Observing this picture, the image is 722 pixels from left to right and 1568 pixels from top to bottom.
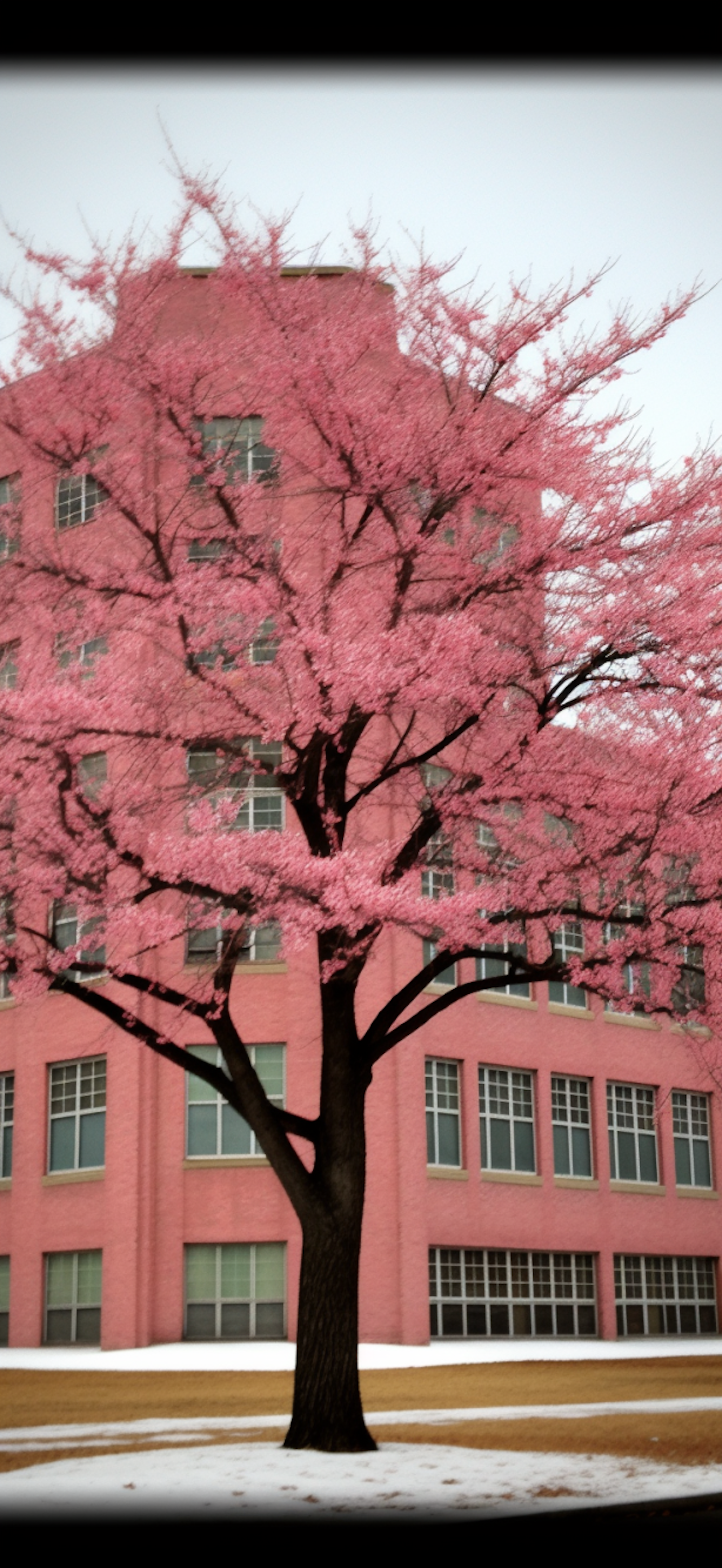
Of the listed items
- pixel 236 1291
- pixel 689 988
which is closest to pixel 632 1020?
pixel 236 1291

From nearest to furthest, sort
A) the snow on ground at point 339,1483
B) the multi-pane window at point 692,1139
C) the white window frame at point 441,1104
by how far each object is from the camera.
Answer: the snow on ground at point 339,1483 < the white window frame at point 441,1104 < the multi-pane window at point 692,1139

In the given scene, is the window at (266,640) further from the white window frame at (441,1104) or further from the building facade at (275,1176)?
the white window frame at (441,1104)

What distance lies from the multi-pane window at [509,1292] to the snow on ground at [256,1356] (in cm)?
45

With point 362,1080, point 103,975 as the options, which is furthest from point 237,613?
point 103,975

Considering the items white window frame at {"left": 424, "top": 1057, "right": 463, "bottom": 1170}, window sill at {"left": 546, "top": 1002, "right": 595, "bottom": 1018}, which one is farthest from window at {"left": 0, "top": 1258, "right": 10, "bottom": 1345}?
window sill at {"left": 546, "top": 1002, "right": 595, "bottom": 1018}

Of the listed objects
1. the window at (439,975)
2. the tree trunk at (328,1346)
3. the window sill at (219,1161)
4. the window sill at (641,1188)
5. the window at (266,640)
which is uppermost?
the window at (439,975)

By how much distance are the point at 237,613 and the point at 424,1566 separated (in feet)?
29.8

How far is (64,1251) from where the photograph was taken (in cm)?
3484

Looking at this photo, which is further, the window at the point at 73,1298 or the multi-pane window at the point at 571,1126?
the multi-pane window at the point at 571,1126

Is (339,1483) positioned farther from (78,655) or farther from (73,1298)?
(73,1298)

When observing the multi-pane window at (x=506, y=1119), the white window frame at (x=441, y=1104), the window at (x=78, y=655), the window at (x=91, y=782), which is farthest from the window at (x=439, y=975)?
the window at (x=91, y=782)

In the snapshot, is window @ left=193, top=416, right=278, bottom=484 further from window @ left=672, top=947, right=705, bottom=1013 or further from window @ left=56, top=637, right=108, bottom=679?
window @ left=672, top=947, right=705, bottom=1013

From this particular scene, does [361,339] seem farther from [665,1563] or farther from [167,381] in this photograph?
[665,1563]

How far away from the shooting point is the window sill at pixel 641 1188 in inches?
1583
